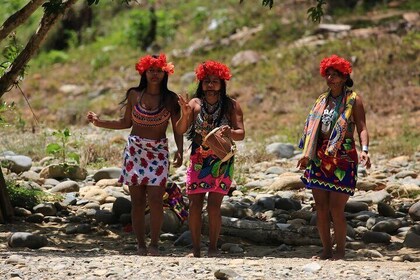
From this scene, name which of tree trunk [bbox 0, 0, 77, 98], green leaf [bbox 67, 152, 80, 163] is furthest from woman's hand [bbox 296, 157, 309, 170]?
green leaf [bbox 67, 152, 80, 163]

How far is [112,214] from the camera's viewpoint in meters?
9.55

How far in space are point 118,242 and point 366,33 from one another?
1053cm

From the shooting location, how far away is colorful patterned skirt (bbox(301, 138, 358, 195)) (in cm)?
750

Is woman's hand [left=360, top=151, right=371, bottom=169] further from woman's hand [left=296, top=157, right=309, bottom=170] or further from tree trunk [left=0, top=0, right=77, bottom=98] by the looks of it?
tree trunk [left=0, top=0, right=77, bottom=98]

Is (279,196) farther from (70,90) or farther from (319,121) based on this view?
(70,90)

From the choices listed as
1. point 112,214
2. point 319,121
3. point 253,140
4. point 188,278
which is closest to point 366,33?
point 253,140

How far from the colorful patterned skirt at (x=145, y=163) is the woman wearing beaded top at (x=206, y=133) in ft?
1.02

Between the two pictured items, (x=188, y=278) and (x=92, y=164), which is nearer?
(x=188, y=278)

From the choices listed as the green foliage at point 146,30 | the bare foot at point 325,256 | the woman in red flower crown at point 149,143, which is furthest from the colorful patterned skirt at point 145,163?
the green foliage at point 146,30

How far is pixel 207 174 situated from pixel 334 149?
3.27 ft

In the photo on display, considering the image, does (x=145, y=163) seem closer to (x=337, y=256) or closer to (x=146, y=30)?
(x=337, y=256)

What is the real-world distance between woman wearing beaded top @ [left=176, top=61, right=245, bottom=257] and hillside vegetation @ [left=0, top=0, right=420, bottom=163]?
5874 mm

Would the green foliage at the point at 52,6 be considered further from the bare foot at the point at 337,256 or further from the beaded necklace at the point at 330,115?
the bare foot at the point at 337,256

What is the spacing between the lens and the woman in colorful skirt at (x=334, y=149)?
7500 mm
